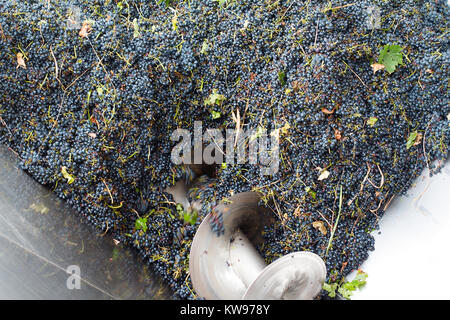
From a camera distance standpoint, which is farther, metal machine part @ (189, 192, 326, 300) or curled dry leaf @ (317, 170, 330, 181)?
curled dry leaf @ (317, 170, 330, 181)

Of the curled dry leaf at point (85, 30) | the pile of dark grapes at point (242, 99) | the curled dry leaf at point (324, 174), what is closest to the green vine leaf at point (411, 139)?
the pile of dark grapes at point (242, 99)

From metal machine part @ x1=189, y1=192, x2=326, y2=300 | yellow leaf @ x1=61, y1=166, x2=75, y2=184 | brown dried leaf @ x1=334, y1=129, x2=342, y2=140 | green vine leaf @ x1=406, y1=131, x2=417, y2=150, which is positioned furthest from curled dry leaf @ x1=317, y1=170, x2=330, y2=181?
yellow leaf @ x1=61, y1=166, x2=75, y2=184

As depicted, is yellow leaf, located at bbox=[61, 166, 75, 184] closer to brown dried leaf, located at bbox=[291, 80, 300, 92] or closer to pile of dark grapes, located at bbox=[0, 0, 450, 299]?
pile of dark grapes, located at bbox=[0, 0, 450, 299]

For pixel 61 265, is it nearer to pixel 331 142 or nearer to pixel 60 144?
pixel 60 144

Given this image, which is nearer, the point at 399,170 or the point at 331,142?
the point at 331,142

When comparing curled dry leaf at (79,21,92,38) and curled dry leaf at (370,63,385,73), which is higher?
curled dry leaf at (79,21,92,38)

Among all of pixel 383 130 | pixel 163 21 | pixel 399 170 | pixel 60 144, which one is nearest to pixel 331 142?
pixel 383 130

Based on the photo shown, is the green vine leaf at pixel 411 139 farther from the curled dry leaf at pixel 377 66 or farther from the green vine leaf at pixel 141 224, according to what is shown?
the green vine leaf at pixel 141 224
